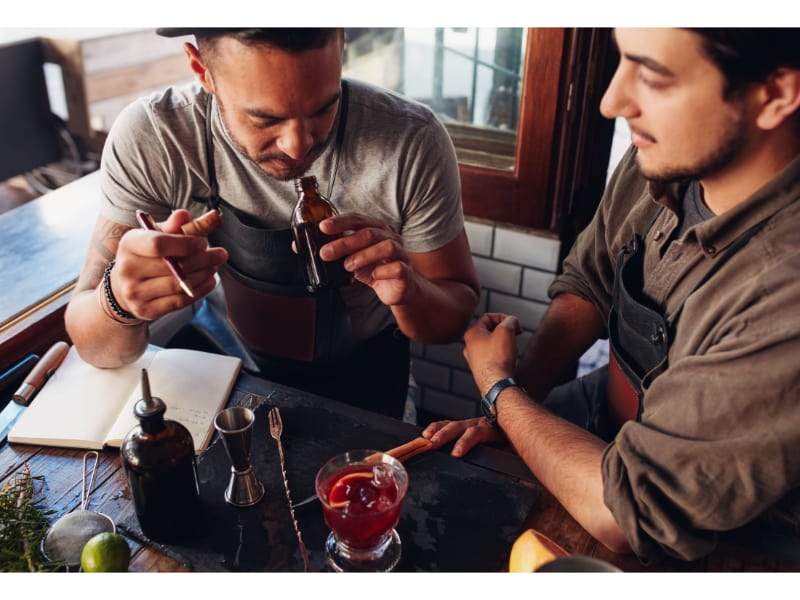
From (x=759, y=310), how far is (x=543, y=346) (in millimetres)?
810

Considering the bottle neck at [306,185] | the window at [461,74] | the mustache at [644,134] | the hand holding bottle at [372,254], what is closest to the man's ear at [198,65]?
the bottle neck at [306,185]

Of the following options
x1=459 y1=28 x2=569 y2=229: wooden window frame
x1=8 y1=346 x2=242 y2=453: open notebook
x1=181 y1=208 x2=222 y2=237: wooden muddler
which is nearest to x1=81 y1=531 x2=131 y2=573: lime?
x1=8 y1=346 x2=242 y2=453: open notebook

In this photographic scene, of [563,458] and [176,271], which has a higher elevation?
[176,271]

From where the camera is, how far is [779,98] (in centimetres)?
120

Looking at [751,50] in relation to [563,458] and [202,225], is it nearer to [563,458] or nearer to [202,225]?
[563,458]

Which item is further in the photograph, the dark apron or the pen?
the dark apron

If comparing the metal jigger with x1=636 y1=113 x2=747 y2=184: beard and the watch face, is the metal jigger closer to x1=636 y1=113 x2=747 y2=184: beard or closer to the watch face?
the watch face

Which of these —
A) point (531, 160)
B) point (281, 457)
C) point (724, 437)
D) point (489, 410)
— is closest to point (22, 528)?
point (281, 457)

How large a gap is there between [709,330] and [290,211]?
1.11 meters

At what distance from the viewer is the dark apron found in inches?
75.7

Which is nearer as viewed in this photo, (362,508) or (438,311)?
(362,508)

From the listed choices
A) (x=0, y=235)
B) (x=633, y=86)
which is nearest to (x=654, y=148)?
(x=633, y=86)

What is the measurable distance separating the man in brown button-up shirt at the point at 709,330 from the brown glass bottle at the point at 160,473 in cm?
52

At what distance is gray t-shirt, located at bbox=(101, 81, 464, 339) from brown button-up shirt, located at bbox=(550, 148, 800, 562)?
767 millimetres
